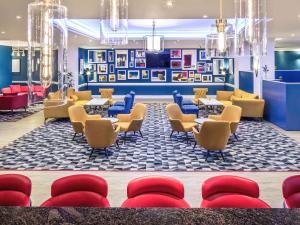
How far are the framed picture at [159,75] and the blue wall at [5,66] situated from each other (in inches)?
355

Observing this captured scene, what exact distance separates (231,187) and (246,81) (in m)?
14.7

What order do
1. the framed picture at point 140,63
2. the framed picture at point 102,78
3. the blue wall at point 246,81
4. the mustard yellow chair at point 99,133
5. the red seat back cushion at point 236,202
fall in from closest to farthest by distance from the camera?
the red seat back cushion at point 236,202 → the mustard yellow chair at point 99,133 → the blue wall at point 246,81 → the framed picture at point 140,63 → the framed picture at point 102,78

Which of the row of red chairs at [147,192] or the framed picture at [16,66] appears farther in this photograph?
the framed picture at [16,66]

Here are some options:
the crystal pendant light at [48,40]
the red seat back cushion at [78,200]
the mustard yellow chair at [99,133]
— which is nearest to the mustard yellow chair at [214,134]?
the mustard yellow chair at [99,133]

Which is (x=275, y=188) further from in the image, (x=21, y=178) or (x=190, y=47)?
(x=190, y=47)

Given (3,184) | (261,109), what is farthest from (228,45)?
(261,109)

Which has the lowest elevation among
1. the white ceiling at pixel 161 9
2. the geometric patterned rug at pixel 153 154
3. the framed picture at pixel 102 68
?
the geometric patterned rug at pixel 153 154

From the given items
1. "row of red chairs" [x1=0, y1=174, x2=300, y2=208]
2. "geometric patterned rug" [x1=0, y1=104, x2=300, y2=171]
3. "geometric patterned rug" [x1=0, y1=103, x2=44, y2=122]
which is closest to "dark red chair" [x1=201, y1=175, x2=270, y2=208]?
"row of red chairs" [x1=0, y1=174, x2=300, y2=208]

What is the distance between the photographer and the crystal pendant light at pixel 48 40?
7.06 ft

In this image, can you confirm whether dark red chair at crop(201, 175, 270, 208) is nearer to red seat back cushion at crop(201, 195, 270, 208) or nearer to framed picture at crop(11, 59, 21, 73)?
red seat back cushion at crop(201, 195, 270, 208)

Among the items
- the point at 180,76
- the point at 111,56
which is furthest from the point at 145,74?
the point at 111,56

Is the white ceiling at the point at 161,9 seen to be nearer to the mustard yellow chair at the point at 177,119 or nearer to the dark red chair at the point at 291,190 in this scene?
the mustard yellow chair at the point at 177,119

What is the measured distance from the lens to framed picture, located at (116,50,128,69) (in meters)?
23.5

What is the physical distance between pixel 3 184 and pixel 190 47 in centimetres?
2038
